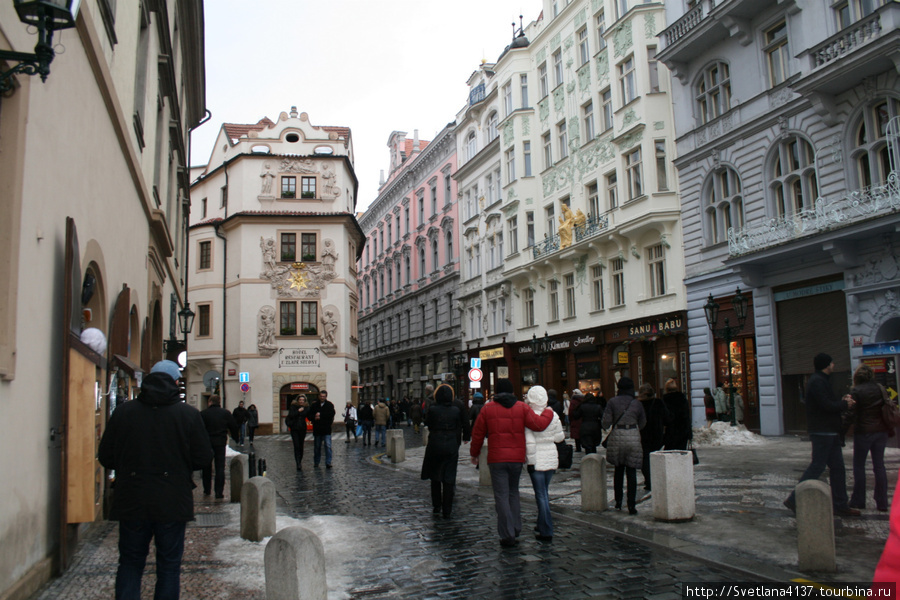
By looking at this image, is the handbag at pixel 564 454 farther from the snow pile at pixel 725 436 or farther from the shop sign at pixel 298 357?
the shop sign at pixel 298 357

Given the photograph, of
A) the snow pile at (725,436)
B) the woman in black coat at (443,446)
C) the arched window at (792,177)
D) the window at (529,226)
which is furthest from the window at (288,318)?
the woman in black coat at (443,446)

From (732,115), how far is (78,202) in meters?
21.7

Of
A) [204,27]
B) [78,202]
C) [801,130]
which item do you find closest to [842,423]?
[78,202]

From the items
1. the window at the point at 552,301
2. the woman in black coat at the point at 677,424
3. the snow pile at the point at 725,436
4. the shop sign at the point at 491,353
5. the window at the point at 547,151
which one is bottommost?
the snow pile at the point at 725,436

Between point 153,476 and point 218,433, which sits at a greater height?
point 153,476

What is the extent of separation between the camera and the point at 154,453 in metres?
5.31

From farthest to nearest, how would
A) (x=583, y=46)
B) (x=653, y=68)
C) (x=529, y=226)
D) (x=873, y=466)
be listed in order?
(x=529, y=226)
(x=583, y=46)
(x=653, y=68)
(x=873, y=466)

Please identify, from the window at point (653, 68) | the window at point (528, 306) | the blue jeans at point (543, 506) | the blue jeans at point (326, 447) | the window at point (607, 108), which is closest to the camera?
the blue jeans at point (543, 506)

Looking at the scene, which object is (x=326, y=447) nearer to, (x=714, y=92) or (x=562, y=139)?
(x=714, y=92)

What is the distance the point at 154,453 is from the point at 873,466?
8.61 metres

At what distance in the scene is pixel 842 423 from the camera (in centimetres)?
938

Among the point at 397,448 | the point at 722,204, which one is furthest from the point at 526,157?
the point at 397,448

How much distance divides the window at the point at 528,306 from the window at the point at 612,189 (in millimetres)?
8524

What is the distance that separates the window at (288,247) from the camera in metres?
43.6
